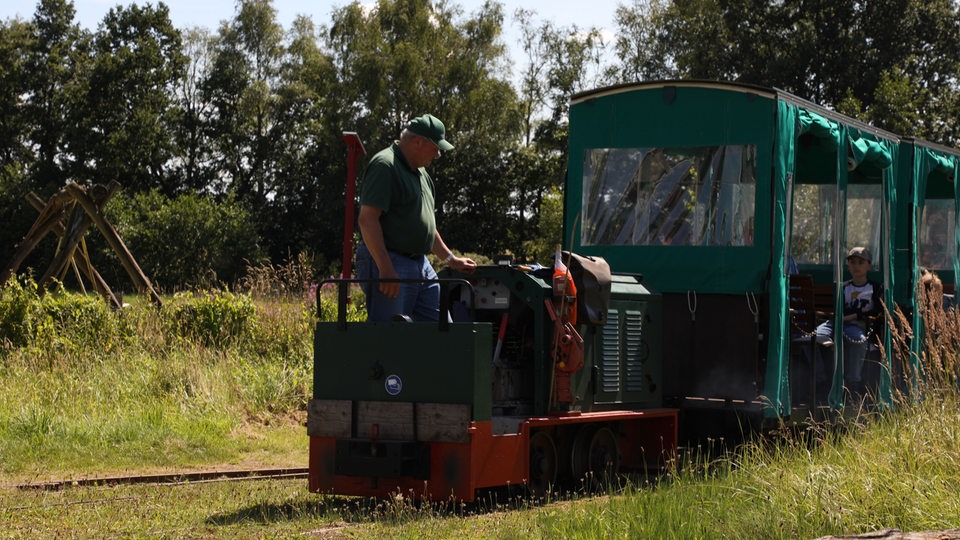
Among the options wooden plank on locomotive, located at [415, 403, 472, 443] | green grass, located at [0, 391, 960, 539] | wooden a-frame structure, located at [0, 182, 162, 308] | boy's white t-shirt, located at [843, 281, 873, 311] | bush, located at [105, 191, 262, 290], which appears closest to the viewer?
green grass, located at [0, 391, 960, 539]

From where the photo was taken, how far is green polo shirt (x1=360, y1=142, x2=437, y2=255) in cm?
848

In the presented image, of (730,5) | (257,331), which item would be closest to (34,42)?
(730,5)

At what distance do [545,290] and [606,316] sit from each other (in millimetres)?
667

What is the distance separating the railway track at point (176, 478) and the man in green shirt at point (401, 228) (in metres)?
2.44

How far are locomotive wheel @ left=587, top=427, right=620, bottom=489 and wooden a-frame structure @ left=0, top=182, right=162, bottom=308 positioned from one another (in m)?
9.13

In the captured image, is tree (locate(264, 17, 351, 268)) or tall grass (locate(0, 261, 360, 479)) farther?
tree (locate(264, 17, 351, 268))

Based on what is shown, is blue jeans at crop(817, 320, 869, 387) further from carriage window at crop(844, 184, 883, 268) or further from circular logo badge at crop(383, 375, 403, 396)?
circular logo badge at crop(383, 375, 403, 396)

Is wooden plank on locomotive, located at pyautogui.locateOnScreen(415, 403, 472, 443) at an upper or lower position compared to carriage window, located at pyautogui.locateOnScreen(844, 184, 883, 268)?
lower

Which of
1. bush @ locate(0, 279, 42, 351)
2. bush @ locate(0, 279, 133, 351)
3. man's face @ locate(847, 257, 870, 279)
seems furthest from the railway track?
man's face @ locate(847, 257, 870, 279)

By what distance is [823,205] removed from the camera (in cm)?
1298

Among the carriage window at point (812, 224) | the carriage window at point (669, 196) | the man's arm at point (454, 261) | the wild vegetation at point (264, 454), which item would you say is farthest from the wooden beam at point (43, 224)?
the man's arm at point (454, 261)

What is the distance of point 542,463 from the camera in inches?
359

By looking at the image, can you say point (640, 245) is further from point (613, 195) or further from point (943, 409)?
point (943, 409)

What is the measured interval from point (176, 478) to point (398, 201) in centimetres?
319
